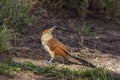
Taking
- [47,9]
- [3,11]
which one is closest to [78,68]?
[3,11]

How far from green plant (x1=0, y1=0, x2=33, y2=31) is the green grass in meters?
2.08

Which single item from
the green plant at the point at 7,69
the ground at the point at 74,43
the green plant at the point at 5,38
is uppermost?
the green plant at the point at 5,38

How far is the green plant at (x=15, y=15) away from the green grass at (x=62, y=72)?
2080 mm

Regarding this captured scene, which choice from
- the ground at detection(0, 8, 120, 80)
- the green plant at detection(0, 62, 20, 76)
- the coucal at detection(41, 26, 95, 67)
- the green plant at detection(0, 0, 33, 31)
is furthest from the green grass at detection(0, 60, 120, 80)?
the green plant at detection(0, 0, 33, 31)

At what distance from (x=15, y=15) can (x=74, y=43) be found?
119 centimetres

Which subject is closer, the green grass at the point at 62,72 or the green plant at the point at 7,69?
the green plant at the point at 7,69

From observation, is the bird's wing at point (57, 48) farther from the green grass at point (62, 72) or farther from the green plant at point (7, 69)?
the green plant at point (7, 69)

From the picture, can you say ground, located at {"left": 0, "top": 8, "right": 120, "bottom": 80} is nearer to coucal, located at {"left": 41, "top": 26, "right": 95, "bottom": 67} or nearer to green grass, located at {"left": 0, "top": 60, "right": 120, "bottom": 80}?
green grass, located at {"left": 0, "top": 60, "right": 120, "bottom": 80}

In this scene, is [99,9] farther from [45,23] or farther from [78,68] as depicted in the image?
[78,68]

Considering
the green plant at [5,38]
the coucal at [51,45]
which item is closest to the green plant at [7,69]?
the coucal at [51,45]

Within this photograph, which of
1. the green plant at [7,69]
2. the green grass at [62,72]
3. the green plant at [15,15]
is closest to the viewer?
the green plant at [7,69]

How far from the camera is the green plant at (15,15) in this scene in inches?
381

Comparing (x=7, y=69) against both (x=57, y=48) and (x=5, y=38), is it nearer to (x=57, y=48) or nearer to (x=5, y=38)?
(x=57, y=48)

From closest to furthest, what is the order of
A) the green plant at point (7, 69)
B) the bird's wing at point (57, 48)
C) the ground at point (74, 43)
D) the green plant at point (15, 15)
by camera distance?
the green plant at point (7, 69)
the bird's wing at point (57, 48)
the ground at point (74, 43)
the green plant at point (15, 15)
